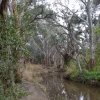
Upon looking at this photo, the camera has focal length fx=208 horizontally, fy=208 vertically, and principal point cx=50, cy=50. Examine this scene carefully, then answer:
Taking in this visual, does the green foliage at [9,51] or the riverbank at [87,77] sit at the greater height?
the green foliage at [9,51]

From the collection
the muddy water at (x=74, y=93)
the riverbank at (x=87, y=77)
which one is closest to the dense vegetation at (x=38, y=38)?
the riverbank at (x=87, y=77)

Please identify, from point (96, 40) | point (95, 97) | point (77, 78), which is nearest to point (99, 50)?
point (96, 40)

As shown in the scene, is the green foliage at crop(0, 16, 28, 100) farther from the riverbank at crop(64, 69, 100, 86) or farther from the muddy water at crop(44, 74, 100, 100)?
the riverbank at crop(64, 69, 100, 86)

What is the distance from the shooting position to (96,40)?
2122cm

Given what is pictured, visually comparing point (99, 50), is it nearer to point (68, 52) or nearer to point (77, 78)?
point (77, 78)

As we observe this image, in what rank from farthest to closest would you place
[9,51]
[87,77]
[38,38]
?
[38,38]
[87,77]
[9,51]

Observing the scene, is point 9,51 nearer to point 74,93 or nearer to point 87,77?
point 74,93

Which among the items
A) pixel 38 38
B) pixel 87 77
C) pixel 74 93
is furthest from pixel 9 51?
pixel 38 38

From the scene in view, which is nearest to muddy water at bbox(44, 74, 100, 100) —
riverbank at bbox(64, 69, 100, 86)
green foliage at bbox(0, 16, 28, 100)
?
riverbank at bbox(64, 69, 100, 86)

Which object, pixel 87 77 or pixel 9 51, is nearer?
pixel 9 51

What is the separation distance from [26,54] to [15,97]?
1188 millimetres

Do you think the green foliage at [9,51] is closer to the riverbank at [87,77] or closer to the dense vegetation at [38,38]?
the dense vegetation at [38,38]

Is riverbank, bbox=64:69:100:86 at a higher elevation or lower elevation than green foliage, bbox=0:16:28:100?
lower

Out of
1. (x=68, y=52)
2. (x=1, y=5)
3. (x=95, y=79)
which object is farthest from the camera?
(x=68, y=52)
